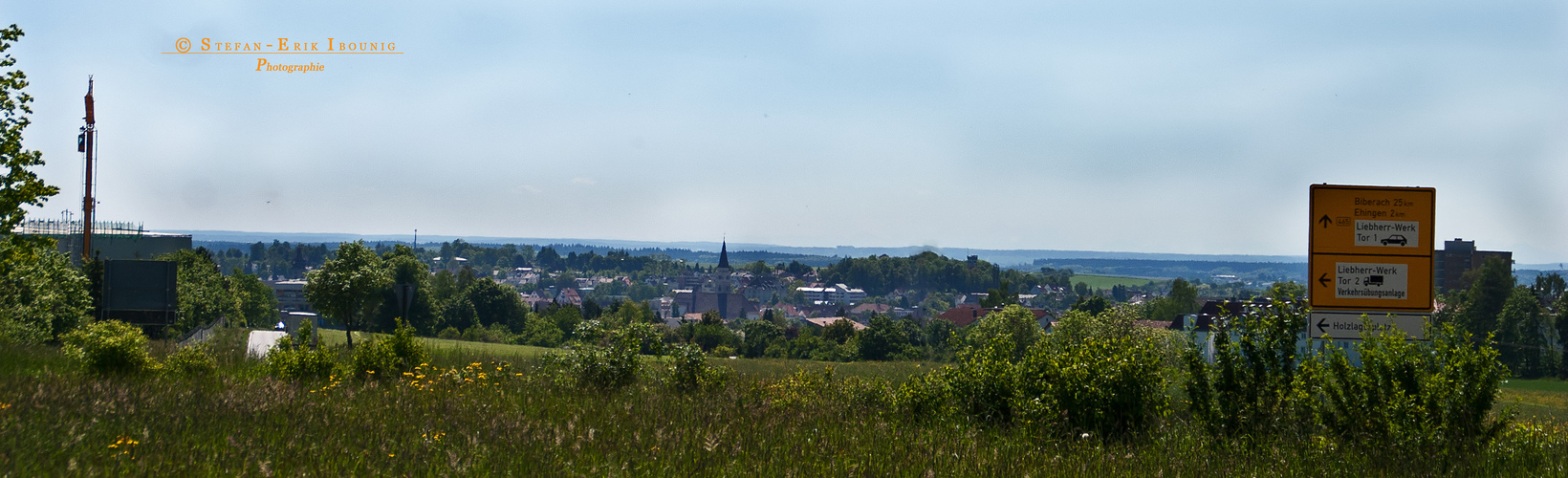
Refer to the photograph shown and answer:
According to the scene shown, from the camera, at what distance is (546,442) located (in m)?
5.82

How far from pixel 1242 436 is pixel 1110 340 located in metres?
1.37

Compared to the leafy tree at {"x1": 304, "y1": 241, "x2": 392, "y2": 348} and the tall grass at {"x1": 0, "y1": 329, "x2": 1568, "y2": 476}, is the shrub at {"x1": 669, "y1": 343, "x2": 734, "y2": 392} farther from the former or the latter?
the leafy tree at {"x1": 304, "y1": 241, "x2": 392, "y2": 348}

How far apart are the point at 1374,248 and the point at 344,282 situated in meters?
44.0

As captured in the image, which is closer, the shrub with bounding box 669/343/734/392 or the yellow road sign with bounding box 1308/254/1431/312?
the yellow road sign with bounding box 1308/254/1431/312

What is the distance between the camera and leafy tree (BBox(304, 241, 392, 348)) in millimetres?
43062

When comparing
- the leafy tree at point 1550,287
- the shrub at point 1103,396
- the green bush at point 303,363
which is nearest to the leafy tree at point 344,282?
the green bush at point 303,363

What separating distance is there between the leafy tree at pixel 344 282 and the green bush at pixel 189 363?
1367 inches

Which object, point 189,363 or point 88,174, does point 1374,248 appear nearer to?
point 189,363

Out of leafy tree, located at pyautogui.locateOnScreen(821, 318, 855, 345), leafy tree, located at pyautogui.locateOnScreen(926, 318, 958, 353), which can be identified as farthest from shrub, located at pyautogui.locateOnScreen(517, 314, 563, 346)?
leafy tree, located at pyautogui.locateOnScreen(926, 318, 958, 353)

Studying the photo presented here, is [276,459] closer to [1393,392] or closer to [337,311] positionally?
[1393,392]

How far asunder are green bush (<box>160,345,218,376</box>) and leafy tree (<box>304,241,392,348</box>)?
34725 mm

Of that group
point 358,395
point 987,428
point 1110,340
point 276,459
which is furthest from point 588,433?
point 1110,340

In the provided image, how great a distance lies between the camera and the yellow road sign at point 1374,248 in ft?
27.1

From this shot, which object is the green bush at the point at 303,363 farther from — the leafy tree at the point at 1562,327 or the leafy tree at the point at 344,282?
the leafy tree at the point at 1562,327
